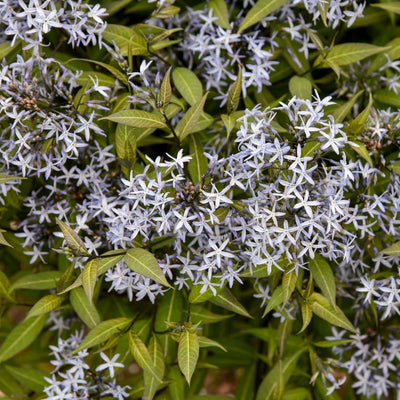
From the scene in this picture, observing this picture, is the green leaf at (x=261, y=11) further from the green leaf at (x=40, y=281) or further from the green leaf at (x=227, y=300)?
the green leaf at (x=40, y=281)

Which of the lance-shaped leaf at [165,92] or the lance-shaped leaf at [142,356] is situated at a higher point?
the lance-shaped leaf at [165,92]

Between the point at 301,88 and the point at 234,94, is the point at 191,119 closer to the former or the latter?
the point at 234,94

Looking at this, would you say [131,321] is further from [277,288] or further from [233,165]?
[233,165]

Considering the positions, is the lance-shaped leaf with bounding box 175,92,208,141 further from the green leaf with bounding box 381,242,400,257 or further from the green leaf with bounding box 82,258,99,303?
the green leaf with bounding box 381,242,400,257

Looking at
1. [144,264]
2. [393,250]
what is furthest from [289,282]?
[144,264]

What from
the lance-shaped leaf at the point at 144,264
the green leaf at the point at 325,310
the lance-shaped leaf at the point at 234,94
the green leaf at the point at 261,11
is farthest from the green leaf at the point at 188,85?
the green leaf at the point at 325,310

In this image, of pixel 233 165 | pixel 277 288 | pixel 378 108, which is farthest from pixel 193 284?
pixel 378 108
